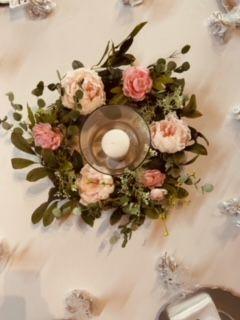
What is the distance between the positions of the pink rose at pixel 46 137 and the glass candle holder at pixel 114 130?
3.0 inches

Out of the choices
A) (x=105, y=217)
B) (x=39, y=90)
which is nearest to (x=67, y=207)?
(x=105, y=217)

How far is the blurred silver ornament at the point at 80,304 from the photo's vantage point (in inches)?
61.0

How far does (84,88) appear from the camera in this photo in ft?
4.51

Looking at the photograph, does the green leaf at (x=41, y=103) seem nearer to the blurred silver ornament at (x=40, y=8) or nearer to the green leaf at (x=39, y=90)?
the green leaf at (x=39, y=90)

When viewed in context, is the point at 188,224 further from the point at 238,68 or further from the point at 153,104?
the point at 238,68

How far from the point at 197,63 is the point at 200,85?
7cm

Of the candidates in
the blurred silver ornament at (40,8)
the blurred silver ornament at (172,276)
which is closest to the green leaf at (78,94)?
the blurred silver ornament at (40,8)

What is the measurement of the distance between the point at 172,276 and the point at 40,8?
36.6 inches

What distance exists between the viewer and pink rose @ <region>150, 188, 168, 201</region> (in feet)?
4.63

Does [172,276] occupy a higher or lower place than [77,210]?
lower

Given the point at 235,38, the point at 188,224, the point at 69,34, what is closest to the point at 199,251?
the point at 188,224

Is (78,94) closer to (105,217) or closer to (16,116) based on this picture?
(16,116)

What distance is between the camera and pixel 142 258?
1567 mm

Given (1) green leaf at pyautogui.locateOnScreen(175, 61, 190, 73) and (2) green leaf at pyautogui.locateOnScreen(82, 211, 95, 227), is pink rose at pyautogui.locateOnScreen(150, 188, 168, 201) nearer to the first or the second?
(2) green leaf at pyautogui.locateOnScreen(82, 211, 95, 227)
